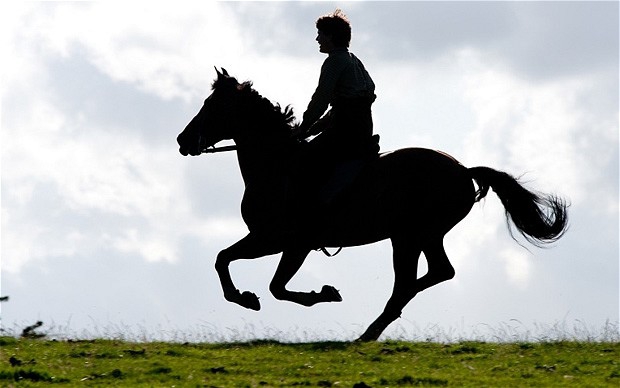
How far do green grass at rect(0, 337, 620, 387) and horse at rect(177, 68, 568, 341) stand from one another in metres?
1.29

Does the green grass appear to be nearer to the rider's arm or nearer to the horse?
the horse

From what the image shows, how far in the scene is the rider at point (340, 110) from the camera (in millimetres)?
16031

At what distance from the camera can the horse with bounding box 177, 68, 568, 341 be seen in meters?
16.3

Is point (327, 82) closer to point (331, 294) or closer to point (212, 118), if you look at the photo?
point (212, 118)

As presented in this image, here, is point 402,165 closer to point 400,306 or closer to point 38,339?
point 400,306

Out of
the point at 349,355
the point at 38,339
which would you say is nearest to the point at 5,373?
the point at 38,339

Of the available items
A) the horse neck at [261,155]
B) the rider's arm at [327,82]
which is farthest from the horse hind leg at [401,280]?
the rider's arm at [327,82]

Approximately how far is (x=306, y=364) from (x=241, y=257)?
125 inches

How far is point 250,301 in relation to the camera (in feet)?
54.0

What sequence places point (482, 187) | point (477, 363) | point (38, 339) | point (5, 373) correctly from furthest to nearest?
point (482, 187) < point (38, 339) < point (477, 363) < point (5, 373)

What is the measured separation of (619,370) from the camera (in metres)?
13.6

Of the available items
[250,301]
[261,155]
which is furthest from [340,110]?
[250,301]

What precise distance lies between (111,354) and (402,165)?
4536 millimetres

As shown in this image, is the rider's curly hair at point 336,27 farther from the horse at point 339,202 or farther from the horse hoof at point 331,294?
the horse hoof at point 331,294
